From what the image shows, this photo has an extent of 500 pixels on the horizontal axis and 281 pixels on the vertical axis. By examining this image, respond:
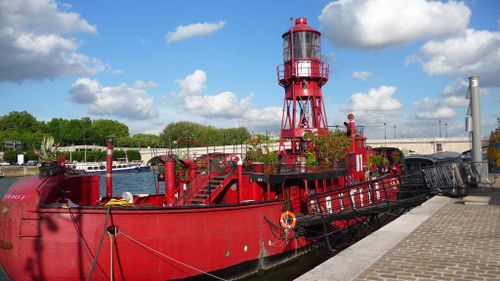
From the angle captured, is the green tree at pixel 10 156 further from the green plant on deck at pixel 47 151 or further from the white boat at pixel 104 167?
the green plant on deck at pixel 47 151

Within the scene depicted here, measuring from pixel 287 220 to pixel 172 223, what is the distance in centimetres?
444

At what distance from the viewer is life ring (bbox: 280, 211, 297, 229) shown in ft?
44.7

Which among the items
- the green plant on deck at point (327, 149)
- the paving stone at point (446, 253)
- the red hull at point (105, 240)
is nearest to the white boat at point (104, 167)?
the green plant on deck at point (327, 149)

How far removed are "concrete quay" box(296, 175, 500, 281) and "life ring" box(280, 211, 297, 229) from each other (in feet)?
11.4

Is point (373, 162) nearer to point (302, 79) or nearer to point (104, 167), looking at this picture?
point (302, 79)

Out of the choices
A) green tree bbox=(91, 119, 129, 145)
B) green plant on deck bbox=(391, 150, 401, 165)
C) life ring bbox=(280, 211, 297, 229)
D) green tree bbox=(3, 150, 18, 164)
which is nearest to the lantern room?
green plant on deck bbox=(391, 150, 401, 165)

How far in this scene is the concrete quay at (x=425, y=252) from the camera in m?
6.77

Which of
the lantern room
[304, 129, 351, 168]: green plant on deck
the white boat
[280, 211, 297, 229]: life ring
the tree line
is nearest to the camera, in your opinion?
[280, 211, 297, 229]: life ring

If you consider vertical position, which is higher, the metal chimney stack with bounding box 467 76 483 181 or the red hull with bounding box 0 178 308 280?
the metal chimney stack with bounding box 467 76 483 181

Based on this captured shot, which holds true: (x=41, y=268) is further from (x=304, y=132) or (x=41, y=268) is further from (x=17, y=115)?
(x=17, y=115)

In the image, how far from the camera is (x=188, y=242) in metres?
10.9

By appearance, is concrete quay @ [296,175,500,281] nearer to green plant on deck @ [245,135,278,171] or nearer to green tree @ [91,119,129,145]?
green plant on deck @ [245,135,278,171]

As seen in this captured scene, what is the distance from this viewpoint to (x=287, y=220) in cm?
1373

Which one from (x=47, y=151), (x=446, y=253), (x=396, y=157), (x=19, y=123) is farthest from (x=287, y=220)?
(x=19, y=123)
